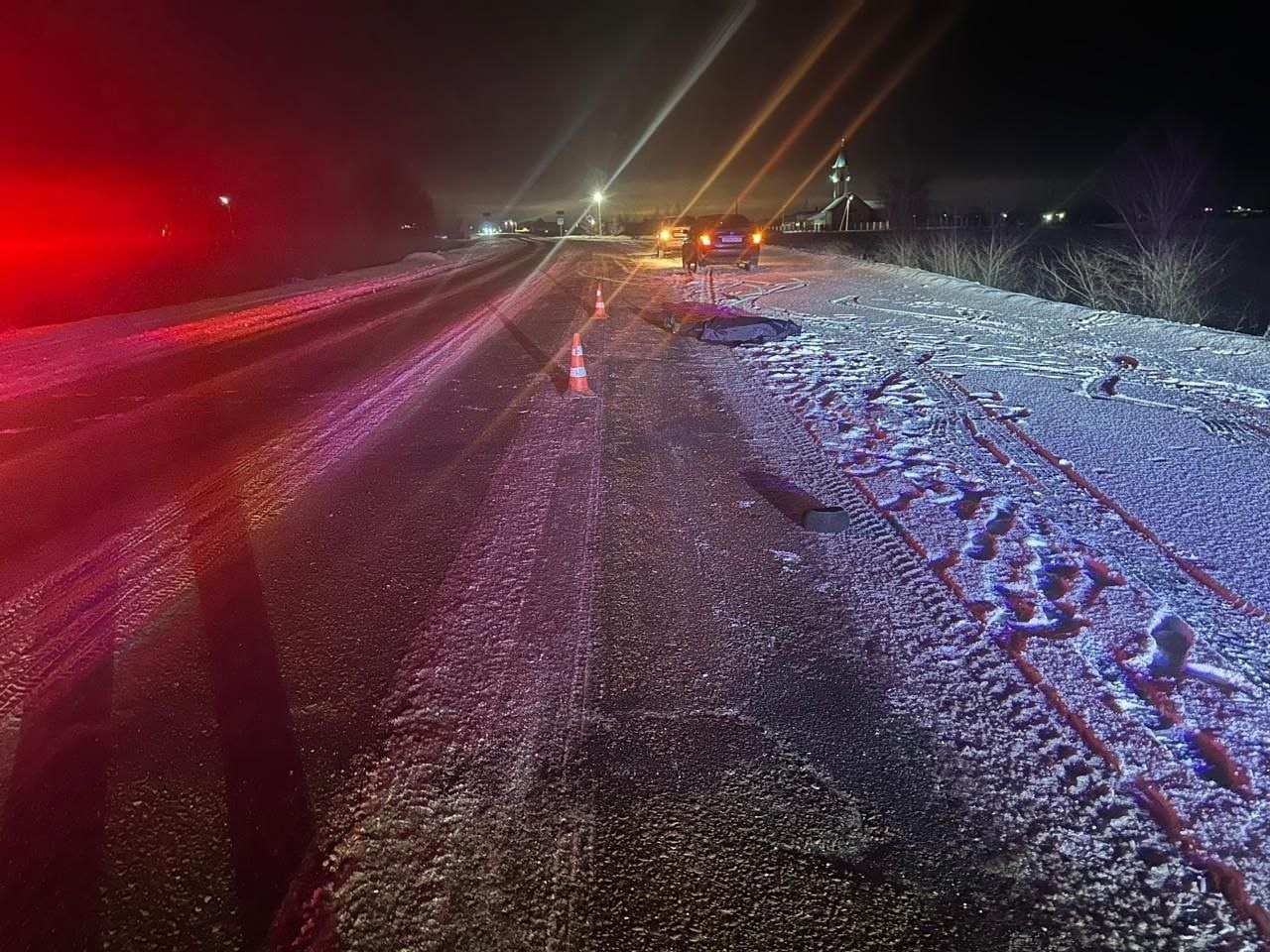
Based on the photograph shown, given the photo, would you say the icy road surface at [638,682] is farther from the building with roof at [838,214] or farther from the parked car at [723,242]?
the building with roof at [838,214]

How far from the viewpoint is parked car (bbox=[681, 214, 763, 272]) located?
2689 cm

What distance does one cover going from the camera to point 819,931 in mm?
2061

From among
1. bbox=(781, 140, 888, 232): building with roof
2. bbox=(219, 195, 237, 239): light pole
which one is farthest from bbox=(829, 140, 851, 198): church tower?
bbox=(219, 195, 237, 239): light pole

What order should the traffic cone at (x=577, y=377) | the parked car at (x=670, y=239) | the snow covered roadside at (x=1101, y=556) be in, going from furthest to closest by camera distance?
1. the parked car at (x=670, y=239)
2. the traffic cone at (x=577, y=377)
3. the snow covered roadside at (x=1101, y=556)

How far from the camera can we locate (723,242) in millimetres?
27531

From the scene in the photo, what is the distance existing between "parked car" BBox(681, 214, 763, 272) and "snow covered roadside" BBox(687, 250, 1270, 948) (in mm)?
17589

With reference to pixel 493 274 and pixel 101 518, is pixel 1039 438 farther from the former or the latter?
pixel 493 274

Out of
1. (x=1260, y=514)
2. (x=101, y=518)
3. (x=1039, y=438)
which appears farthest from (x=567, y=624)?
(x=1039, y=438)

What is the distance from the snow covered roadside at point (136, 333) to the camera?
1052 cm

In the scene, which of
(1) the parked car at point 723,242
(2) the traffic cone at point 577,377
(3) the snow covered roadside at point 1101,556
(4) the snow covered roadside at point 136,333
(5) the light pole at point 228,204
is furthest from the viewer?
(5) the light pole at point 228,204

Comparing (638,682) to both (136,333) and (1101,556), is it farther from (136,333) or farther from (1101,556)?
(136,333)

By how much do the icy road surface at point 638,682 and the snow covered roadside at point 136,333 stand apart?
3.93 meters

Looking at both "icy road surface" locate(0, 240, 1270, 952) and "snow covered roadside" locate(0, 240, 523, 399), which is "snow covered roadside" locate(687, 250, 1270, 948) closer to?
"icy road surface" locate(0, 240, 1270, 952)

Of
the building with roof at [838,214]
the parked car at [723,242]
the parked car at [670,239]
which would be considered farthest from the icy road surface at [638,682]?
the building with roof at [838,214]
